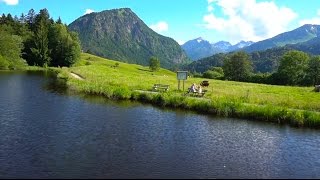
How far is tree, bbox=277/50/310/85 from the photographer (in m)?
147

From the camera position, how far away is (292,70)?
147500mm

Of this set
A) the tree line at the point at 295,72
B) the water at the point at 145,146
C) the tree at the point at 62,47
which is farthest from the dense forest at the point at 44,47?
the water at the point at 145,146

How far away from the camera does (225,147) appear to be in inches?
1281

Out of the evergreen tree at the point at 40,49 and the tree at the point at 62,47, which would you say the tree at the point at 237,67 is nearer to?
the tree at the point at 62,47

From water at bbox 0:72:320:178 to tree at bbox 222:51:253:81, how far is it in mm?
126000

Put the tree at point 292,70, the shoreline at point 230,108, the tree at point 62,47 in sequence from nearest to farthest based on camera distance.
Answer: the shoreline at point 230,108 < the tree at point 292,70 < the tree at point 62,47

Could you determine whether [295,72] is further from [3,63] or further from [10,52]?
[3,63]

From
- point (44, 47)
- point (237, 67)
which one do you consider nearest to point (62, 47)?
point (44, 47)

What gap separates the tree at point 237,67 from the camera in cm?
17162

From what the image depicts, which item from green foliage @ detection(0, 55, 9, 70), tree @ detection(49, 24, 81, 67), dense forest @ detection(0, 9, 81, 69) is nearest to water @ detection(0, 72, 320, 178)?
green foliage @ detection(0, 55, 9, 70)

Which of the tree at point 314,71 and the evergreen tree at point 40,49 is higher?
the evergreen tree at point 40,49

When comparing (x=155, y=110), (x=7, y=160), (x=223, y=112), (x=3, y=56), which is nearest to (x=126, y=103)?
(x=155, y=110)

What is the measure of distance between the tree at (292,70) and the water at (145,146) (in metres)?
107

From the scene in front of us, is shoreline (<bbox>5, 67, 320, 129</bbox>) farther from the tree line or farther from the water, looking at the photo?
the tree line
